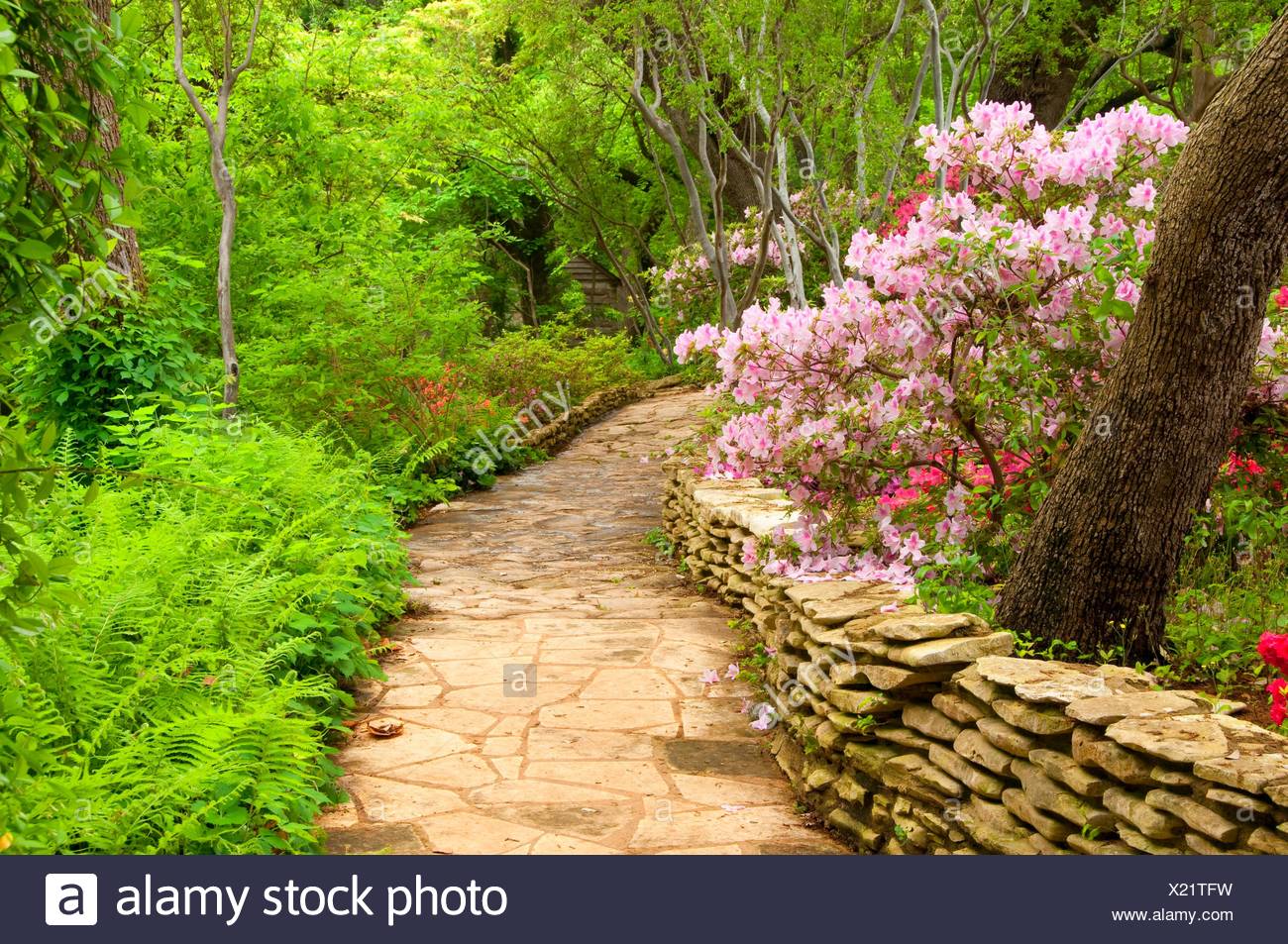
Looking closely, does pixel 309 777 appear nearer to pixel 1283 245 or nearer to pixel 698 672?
pixel 698 672

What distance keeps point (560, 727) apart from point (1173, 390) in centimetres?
288

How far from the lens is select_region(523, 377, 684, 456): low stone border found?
14211 mm

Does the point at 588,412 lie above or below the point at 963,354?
below

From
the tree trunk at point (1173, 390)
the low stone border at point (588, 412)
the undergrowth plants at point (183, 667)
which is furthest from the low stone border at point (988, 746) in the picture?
the low stone border at point (588, 412)

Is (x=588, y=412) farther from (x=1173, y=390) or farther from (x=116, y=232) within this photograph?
(x=1173, y=390)

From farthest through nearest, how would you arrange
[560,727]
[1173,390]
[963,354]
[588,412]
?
[588,412] < [560,727] < [963,354] < [1173,390]

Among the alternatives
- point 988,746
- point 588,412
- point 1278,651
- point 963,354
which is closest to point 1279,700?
point 1278,651

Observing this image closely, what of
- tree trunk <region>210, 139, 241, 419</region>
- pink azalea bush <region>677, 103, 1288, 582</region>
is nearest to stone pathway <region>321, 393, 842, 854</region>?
pink azalea bush <region>677, 103, 1288, 582</region>

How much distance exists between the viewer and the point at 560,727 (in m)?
5.04

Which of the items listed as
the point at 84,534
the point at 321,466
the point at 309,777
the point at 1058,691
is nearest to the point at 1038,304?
the point at 1058,691

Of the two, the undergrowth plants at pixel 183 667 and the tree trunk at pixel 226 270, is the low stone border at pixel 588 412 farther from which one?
the undergrowth plants at pixel 183 667

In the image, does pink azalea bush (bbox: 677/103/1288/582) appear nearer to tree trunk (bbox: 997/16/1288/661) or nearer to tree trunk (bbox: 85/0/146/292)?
tree trunk (bbox: 997/16/1288/661)

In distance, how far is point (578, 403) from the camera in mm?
16422

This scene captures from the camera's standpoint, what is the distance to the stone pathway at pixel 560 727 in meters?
3.93
